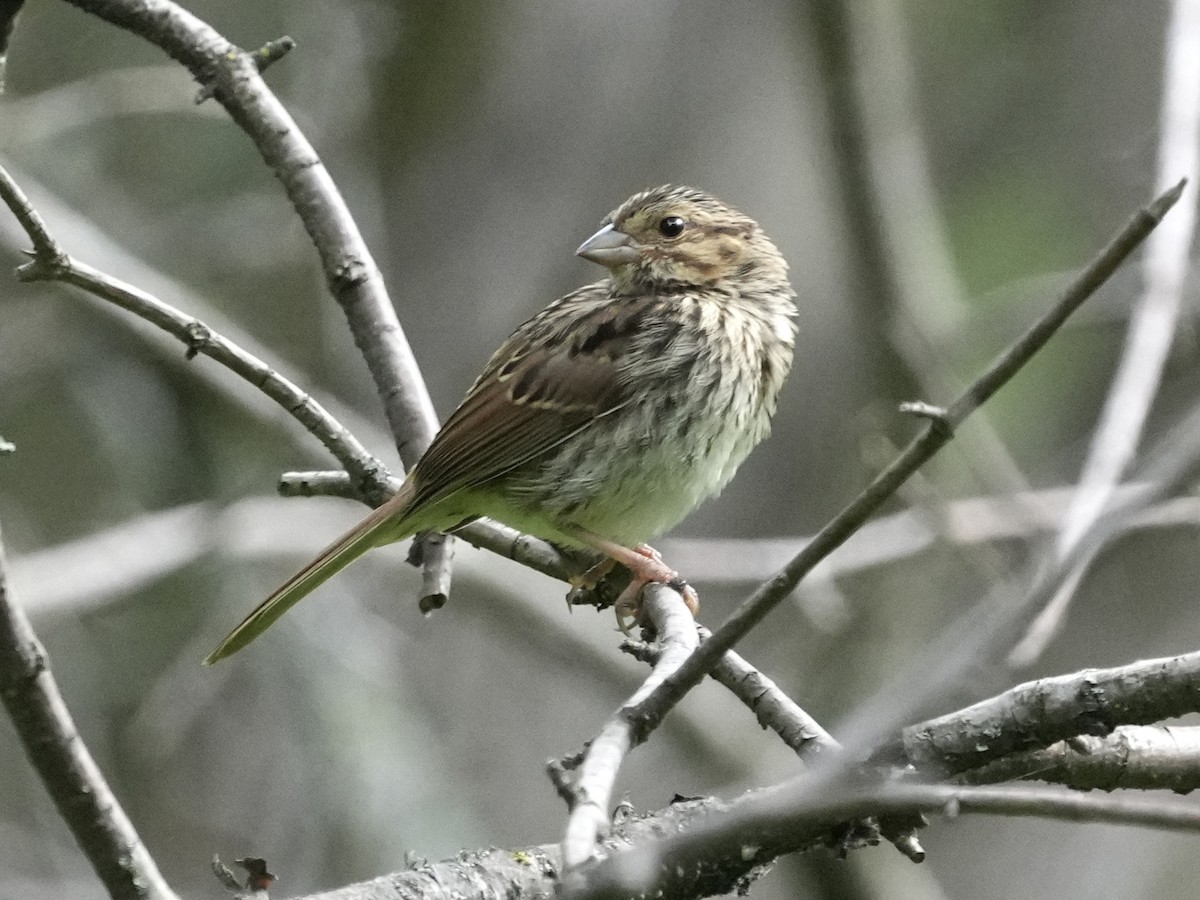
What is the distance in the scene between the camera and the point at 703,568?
16.6 feet

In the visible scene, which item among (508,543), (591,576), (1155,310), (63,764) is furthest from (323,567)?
(1155,310)

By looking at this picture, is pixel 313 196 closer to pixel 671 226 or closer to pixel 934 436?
pixel 671 226

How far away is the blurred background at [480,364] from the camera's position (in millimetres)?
4984

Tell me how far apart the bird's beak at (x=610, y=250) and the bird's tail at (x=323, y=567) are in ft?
3.38

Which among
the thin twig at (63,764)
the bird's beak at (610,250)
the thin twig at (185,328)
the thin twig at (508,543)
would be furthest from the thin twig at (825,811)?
the bird's beak at (610,250)

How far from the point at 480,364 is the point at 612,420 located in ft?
7.87

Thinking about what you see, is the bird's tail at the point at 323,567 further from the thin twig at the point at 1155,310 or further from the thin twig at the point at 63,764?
the thin twig at the point at 1155,310

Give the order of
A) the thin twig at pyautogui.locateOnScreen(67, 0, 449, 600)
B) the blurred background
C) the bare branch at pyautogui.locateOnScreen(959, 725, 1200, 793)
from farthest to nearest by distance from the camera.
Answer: the blurred background < the thin twig at pyautogui.locateOnScreen(67, 0, 449, 600) < the bare branch at pyautogui.locateOnScreen(959, 725, 1200, 793)

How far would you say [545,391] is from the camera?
3.84 m

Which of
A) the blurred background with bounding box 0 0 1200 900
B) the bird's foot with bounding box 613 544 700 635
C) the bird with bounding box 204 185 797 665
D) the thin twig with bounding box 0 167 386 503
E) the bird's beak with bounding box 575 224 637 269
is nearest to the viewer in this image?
the thin twig with bounding box 0 167 386 503

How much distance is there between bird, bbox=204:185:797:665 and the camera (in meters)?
3.44

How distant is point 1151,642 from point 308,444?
140 inches

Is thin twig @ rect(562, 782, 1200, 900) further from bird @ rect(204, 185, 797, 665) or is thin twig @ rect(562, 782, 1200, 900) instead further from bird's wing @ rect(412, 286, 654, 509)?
bird's wing @ rect(412, 286, 654, 509)

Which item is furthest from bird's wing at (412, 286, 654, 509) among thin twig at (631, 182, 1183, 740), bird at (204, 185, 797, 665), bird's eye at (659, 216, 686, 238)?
thin twig at (631, 182, 1183, 740)
